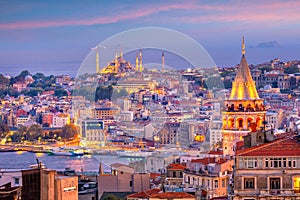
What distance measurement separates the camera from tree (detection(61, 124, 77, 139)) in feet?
221

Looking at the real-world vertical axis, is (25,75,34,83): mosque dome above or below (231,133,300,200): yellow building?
above

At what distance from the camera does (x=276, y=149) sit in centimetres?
1374

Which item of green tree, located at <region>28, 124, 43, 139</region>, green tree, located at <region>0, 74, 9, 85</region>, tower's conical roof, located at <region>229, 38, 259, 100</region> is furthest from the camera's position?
green tree, located at <region>0, 74, 9, 85</region>

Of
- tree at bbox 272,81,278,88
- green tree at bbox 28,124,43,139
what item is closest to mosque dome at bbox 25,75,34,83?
tree at bbox 272,81,278,88

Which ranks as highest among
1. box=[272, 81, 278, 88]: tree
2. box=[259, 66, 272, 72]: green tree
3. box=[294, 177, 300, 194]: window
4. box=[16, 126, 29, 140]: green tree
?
box=[259, 66, 272, 72]: green tree

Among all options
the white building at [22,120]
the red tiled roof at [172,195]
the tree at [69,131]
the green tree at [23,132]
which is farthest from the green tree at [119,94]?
the red tiled roof at [172,195]

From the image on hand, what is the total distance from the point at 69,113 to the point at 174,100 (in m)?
19.1

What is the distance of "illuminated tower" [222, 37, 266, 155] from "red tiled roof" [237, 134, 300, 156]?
30.5ft

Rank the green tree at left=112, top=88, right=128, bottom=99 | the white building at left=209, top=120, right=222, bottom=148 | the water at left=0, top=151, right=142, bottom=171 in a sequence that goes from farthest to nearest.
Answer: the green tree at left=112, top=88, right=128, bottom=99
the water at left=0, top=151, right=142, bottom=171
the white building at left=209, top=120, right=222, bottom=148

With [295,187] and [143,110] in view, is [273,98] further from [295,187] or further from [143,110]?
[295,187]

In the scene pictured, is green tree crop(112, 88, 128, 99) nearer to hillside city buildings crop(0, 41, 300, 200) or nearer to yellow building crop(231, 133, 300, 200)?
hillside city buildings crop(0, 41, 300, 200)

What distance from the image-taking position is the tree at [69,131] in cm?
6740

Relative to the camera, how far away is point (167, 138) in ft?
162

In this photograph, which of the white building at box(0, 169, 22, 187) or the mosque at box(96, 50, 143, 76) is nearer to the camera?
the white building at box(0, 169, 22, 187)
